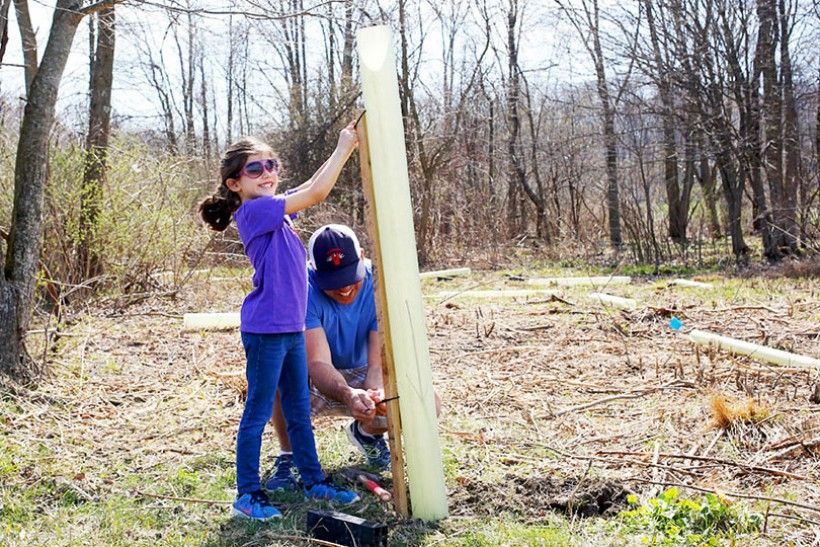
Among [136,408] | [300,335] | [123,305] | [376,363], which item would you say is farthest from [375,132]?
[123,305]

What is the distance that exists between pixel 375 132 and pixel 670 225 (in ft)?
40.8

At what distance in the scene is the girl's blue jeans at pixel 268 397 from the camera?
9.78 ft

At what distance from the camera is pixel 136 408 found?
476 centimetres

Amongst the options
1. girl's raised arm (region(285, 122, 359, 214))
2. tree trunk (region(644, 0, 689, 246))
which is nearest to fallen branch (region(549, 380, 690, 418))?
girl's raised arm (region(285, 122, 359, 214))

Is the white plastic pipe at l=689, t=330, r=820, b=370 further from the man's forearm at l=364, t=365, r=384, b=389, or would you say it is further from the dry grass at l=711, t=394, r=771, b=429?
the man's forearm at l=364, t=365, r=384, b=389

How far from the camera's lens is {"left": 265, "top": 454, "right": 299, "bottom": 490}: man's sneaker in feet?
10.7

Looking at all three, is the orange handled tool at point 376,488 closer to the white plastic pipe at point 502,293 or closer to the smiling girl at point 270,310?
the smiling girl at point 270,310

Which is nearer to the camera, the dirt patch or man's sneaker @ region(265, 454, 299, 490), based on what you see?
the dirt patch

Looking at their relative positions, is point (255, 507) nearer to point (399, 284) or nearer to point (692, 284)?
point (399, 284)

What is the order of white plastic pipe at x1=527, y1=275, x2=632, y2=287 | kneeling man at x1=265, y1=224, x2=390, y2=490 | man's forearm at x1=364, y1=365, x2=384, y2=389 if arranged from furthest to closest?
white plastic pipe at x1=527, y1=275, x2=632, y2=287
man's forearm at x1=364, y1=365, x2=384, y2=389
kneeling man at x1=265, y1=224, x2=390, y2=490

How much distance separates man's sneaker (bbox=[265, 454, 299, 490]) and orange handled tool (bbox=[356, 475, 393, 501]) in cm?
27

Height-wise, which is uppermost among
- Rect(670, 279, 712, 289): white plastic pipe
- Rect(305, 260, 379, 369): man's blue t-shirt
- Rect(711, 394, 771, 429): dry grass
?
Rect(305, 260, 379, 369): man's blue t-shirt

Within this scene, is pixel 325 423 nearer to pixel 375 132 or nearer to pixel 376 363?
pixel 376 363

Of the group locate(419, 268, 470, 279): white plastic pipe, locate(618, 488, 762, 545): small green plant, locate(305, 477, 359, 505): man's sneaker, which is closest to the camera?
locate(618, 488, 762, 545): small green plant
